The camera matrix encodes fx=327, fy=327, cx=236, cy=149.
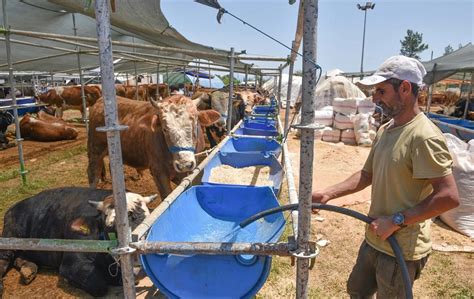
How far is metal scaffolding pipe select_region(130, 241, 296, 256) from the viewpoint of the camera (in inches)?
55.7

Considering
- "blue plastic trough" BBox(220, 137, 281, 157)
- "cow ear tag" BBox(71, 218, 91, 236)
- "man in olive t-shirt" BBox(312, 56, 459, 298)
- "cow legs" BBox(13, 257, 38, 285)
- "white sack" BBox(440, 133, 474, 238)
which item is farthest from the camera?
"blue plastic trough" BBox(220, 137, 281, 157)

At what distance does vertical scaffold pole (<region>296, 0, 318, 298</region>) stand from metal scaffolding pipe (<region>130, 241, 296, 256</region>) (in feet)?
0.32

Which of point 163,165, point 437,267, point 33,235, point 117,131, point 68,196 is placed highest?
point 117,131

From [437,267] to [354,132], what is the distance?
7.24 meters

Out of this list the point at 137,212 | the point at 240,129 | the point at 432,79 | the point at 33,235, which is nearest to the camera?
the point at 137,212

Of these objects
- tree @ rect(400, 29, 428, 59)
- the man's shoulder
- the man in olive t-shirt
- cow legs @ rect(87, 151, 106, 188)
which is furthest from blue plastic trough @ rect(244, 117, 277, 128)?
tree @ rect(400, 29, 428, 59)

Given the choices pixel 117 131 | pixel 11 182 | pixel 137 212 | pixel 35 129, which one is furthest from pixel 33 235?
pixel 35 129

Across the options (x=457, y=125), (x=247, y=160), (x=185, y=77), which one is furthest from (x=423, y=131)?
(x=185, y=77)

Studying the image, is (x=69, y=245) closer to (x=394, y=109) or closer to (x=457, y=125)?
(x=394, y=109)

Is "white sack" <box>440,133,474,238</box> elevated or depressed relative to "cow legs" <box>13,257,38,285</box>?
elevated

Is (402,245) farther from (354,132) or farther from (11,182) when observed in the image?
(354,132)

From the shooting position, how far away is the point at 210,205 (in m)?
3.02

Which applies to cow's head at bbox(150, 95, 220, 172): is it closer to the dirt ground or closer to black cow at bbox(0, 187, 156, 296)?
black cow at bbox(0, 187, 156, 296)

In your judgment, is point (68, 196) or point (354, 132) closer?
point (68, 196)
